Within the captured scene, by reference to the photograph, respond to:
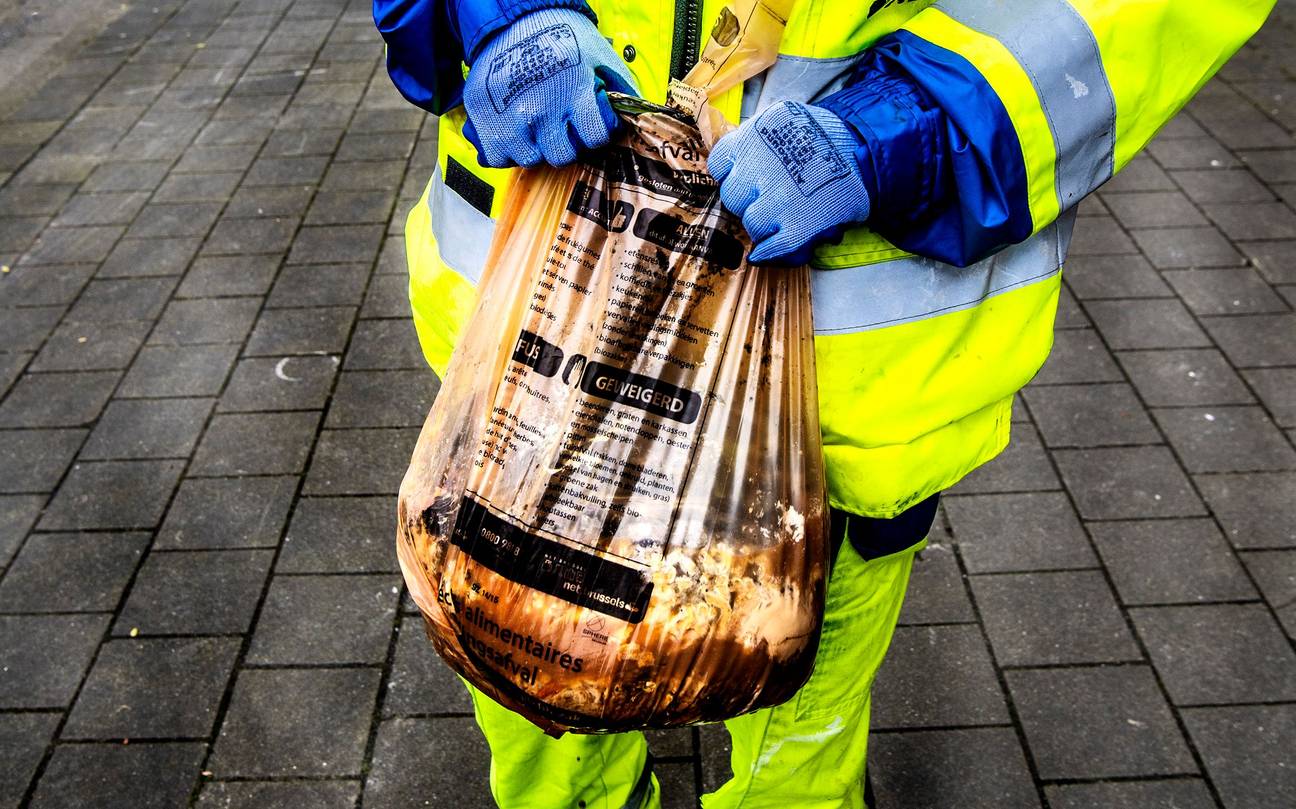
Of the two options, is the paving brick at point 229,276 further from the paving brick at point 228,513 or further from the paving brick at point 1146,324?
the paving brick at point 1146,324

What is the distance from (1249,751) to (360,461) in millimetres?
2407

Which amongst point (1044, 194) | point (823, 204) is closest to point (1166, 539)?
point (1044, 194)

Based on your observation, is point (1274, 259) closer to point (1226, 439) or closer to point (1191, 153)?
point (1191, 153)

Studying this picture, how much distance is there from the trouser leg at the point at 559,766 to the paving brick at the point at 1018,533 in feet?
3.90

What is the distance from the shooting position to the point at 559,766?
2.08 metres

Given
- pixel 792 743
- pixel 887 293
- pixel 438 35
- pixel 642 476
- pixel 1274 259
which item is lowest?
pixel 1274 259

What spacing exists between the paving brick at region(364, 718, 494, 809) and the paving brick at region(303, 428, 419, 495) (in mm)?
842

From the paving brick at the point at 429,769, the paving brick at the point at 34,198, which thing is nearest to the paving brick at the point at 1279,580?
the paving brick at the point at 429,769

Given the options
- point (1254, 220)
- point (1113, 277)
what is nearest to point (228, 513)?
point (1113, 277)

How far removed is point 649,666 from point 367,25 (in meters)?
5.63

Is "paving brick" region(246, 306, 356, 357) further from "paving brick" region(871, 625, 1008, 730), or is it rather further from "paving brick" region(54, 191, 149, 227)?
"paving brick" region(871, 625, 1008, 730)

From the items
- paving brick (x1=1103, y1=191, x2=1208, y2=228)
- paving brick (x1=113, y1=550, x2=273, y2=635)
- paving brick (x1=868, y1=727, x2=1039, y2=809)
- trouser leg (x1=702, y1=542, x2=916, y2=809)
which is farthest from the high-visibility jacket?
paving brick (x1=1103, y1=191, x2=1208, y2=228)

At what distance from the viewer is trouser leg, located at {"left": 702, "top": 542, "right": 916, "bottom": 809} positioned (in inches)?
72.4

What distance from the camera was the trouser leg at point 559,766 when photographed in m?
2.01
